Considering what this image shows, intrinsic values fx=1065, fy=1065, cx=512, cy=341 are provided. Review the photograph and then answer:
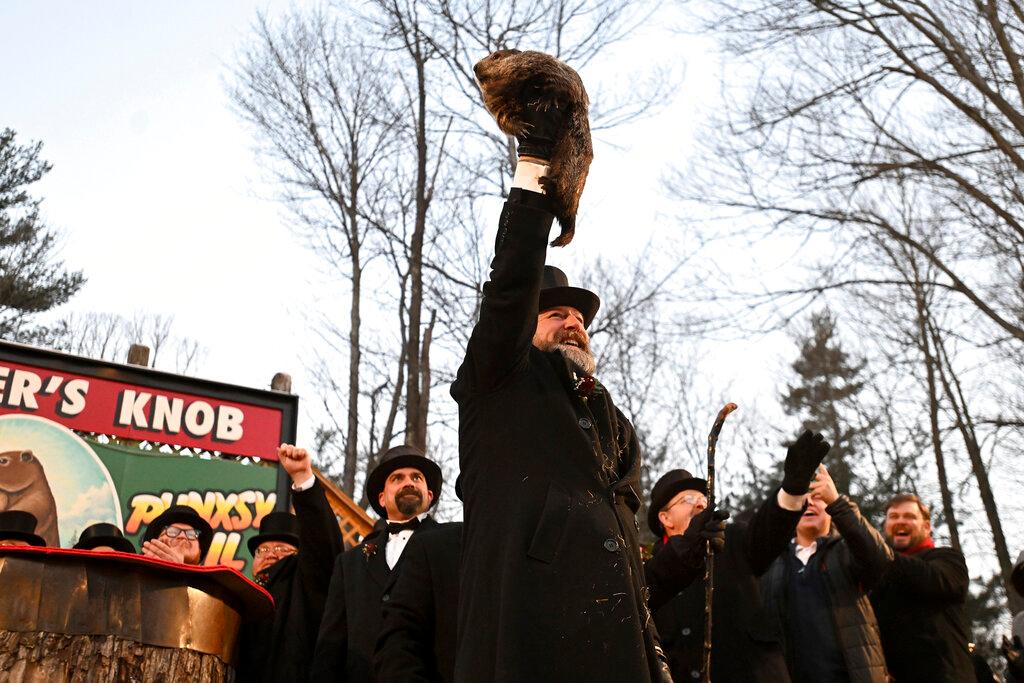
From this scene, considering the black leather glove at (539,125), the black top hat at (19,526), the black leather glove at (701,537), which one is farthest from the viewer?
the black top hat at (19,526)

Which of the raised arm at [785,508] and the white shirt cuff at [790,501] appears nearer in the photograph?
the raised arm at [785,508]

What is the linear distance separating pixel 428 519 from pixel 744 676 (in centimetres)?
184

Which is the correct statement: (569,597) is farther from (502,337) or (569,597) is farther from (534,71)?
(534,71)

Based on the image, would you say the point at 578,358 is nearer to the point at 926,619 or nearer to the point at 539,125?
the point at 539,125

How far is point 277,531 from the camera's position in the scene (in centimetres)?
701

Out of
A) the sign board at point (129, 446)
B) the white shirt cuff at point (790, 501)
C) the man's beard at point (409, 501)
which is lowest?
the white shirt cuff at point (790, 501)

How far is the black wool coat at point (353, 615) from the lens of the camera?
Answer: 5250 mm

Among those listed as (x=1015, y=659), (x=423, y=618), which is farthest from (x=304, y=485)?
(x=1015, y=659)

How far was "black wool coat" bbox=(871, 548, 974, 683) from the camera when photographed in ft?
19.5

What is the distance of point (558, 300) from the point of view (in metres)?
3.79

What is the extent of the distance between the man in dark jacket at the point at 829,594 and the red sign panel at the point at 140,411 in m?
4.37

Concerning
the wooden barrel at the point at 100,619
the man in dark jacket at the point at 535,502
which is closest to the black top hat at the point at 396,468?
the wooden barrel at the point at 100,619

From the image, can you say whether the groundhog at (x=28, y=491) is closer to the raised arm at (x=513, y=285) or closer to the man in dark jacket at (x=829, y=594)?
the man in dark jacket at (x=829, y=594)

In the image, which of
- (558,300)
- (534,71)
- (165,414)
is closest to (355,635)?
(558,300)
